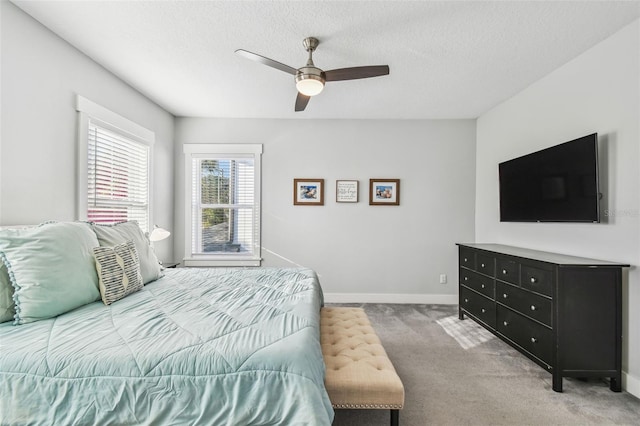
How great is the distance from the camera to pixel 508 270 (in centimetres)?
263

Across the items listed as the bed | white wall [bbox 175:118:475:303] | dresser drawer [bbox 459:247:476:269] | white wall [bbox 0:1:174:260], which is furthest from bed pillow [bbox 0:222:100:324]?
dresser drawer [bbox 459:247:476:269]

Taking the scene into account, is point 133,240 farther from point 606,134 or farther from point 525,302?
point 606,134

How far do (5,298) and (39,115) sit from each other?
139 centimetres

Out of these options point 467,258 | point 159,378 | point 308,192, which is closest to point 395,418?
point 159,378

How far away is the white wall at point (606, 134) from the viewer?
2.03 m

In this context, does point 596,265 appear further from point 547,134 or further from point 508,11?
point 508,11

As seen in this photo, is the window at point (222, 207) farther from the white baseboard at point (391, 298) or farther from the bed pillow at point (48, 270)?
the bed pillow at point (48, 270)

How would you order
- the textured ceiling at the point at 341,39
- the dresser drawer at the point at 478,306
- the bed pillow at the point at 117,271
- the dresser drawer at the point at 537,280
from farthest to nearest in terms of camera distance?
the dresser drawer at the point at 478,306 → the dresser drawer at the point at 537,280 → the textured ceiling at the point at 341,39 → the bed pillow at the point at 117,271

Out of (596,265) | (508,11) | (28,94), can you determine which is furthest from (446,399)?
(28,94)

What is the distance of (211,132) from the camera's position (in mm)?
4109

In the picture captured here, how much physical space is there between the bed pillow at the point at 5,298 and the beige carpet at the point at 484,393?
1859 mm

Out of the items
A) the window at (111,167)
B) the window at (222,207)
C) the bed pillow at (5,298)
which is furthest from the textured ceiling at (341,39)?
the bed pillow at (5,298)

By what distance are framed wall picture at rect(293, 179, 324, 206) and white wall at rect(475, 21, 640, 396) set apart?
2.46m

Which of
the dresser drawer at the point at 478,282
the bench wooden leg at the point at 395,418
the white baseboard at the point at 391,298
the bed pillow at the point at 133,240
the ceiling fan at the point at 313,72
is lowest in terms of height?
the white baseboard at the point at 391,298
